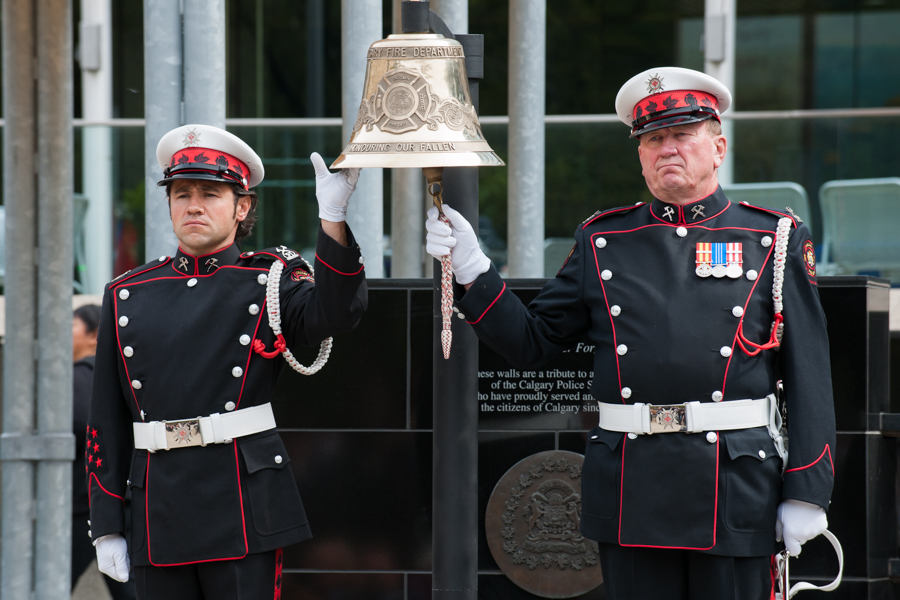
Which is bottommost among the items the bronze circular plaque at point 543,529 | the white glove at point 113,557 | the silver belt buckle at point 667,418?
the bronze circular plaque at point 543,529

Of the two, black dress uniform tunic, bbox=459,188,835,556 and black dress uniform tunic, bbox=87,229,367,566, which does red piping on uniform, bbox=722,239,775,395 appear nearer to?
black dress uniform tunic, bbox=459,188,835,556

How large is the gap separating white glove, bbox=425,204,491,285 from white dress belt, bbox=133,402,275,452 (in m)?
0.71

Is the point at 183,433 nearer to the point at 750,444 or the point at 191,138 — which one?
the point at 191,138

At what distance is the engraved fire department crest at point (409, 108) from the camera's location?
2.79 meters

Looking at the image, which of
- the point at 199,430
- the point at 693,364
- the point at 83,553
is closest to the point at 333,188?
the point at 199,430

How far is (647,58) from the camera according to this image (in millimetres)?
11320

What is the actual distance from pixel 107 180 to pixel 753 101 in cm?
594

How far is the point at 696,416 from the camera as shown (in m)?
2.91

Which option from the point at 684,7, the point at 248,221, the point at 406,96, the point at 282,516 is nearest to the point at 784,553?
the point at 282,516

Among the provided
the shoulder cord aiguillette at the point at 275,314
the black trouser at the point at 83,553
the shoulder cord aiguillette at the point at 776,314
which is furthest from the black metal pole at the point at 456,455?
the black trouser at the point at 83,553

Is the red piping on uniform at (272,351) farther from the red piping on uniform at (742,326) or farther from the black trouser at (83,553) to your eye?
the black trouser at (83,553)

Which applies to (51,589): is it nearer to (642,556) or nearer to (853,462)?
(642,556)

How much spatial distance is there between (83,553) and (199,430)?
2540 millimetres

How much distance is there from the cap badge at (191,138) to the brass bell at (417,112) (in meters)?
0.65
